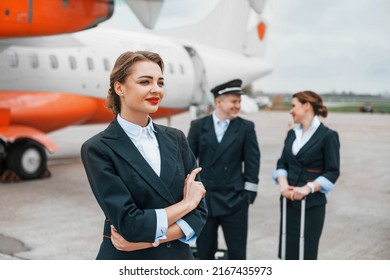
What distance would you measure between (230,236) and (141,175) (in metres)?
2.03

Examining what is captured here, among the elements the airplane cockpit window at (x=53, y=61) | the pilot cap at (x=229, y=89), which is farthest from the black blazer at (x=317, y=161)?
the airplane cockpit window at (x=53, y=61)

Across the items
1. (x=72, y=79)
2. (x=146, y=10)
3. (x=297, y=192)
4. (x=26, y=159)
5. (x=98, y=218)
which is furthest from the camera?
(x=72, y=79)

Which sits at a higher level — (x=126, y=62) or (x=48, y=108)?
(x=126, y=62)

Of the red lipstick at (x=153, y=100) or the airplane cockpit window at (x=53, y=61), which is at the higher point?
the red lipstick at (x=153, y=100)

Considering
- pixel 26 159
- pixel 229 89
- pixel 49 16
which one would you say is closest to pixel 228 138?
pixel 229 89

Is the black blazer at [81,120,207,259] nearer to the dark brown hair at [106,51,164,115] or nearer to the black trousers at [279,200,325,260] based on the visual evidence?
the dark brown hair at [106,51,164,115]

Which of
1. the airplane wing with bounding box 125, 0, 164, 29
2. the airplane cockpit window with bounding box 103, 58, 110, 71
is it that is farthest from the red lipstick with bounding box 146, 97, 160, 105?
the airplane cockpit window with bounding box 103, 58, 110, 71

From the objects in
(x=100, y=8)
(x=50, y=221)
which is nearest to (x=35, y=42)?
(x=100, y=8)

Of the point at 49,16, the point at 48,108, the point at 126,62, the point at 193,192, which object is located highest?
the point at 49,16

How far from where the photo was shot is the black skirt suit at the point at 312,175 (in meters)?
3.73

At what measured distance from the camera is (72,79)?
9.57 metres

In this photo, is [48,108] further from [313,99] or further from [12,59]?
[313,99]

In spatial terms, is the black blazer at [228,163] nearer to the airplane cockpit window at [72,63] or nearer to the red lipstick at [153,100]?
the red lipstick at [153,100]
